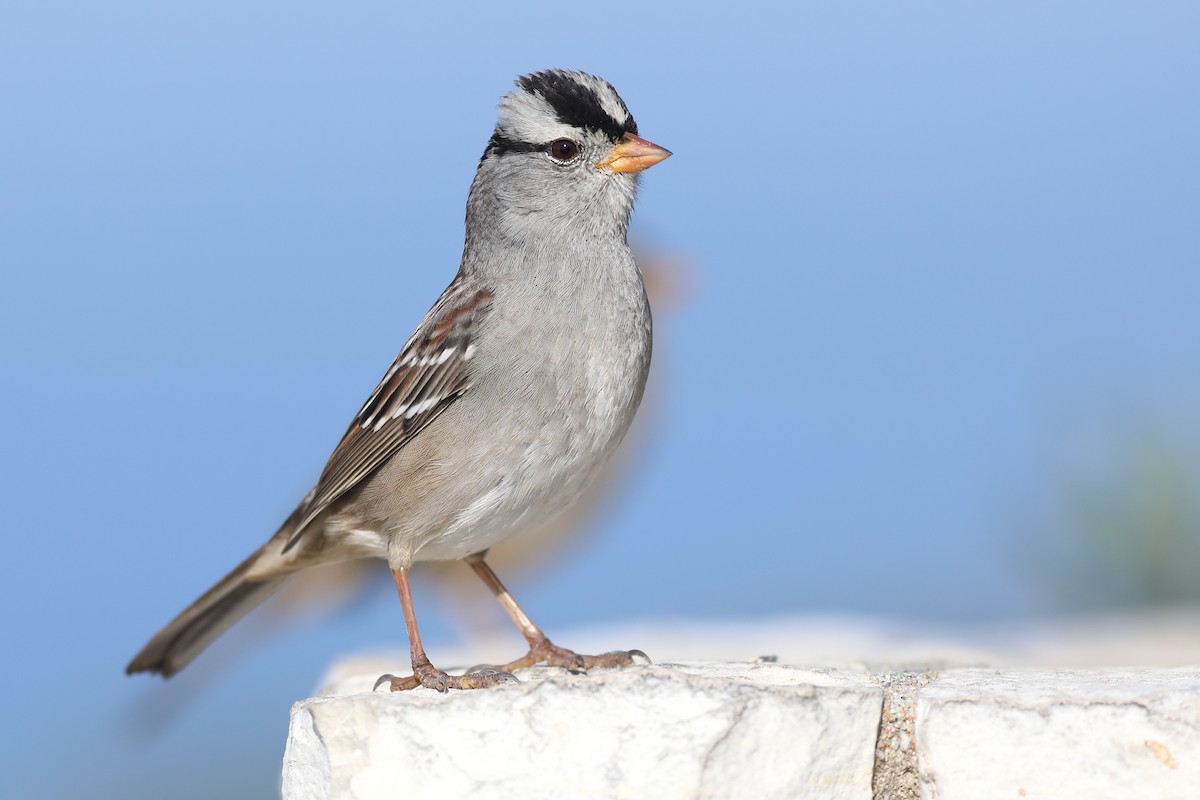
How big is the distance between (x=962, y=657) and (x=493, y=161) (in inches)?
116

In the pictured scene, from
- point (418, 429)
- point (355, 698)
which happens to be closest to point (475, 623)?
point (418, 429)

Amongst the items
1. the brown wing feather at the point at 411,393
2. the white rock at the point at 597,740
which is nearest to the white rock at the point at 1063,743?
the white rock at the point at 597,740

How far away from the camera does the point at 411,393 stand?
4836 millimetres

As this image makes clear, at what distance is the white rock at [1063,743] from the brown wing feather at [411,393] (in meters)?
1.91

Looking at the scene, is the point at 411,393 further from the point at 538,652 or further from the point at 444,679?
the point at 538,652

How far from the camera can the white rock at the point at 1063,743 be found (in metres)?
3.74

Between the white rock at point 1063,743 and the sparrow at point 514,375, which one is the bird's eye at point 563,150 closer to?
the sparrow at point 514,375

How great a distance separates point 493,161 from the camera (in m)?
5.12

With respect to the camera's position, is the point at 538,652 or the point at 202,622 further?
the point at 202,622

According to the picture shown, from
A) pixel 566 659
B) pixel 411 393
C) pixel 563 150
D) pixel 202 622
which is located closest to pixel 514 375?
pixel 411 393

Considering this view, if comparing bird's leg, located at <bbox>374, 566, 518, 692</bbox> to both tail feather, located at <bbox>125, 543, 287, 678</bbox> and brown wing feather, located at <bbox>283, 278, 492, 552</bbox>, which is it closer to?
brown wing feather, located at <bbox>283, 278, 492, 552</bbox>

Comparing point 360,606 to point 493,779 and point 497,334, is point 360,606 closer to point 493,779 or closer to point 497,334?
point 497,334

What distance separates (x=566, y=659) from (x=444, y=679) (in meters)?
0.72

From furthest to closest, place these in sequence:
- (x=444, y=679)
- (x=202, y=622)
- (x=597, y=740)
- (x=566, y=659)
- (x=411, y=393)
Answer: (x=202, y=622)
(x=566, y=659)
(x=411, y=393)
(x=444, y=679)
(x=597, y=740)
